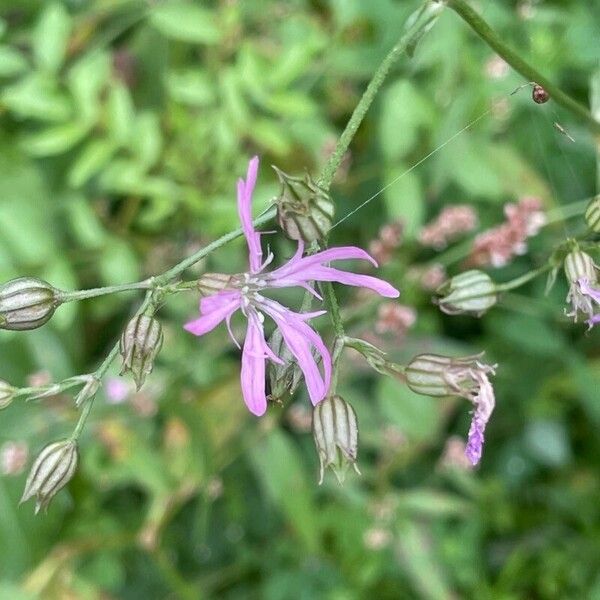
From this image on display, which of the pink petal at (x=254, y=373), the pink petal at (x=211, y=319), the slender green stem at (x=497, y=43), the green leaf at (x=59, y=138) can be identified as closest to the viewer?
the pink petal at (x=211, y=319)

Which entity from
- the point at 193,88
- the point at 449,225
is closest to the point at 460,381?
the point at 449,225

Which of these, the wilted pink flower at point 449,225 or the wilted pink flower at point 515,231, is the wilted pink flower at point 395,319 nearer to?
the wilted pink flower at point 449,225

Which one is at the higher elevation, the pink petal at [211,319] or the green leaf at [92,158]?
the pink petal at [211,319]

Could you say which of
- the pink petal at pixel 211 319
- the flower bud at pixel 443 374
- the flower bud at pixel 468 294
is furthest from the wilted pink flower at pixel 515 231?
the pink petal at pixel 211 319

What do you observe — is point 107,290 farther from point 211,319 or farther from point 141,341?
point 211,319

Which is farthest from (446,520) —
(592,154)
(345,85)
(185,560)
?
(345,85)

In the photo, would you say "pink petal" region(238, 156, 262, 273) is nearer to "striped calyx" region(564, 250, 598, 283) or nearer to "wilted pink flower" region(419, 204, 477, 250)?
"striped calyx" region(564, 250, 598, 283)

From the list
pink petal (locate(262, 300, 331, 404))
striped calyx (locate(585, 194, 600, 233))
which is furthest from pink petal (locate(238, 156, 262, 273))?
striped calyx (locate(585, 194, 600, 233))

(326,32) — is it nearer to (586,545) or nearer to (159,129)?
(159,129)
